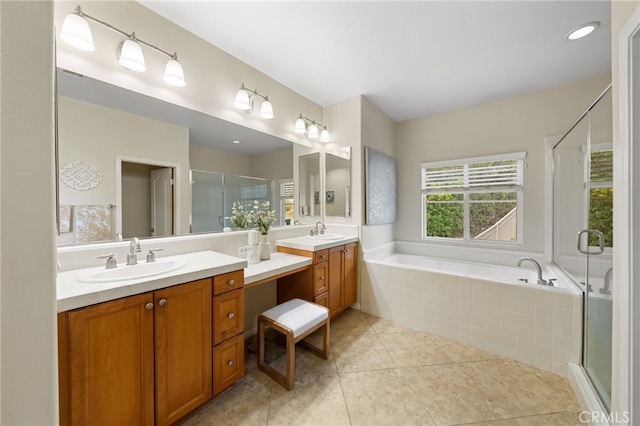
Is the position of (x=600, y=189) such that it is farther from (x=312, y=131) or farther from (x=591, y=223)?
(x=312, y=131)

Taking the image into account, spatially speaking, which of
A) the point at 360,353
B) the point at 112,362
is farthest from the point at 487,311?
the point at 112,362

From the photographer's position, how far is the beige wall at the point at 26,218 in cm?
46

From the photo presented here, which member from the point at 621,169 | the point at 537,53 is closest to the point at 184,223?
the point at 621,169

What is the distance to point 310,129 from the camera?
280 cm

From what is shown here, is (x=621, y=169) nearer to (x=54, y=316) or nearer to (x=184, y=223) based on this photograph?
(x=54, y=316)

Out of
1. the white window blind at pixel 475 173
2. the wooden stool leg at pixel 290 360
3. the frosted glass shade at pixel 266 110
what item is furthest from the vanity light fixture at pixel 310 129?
the wooden stool leg at pixel 290 360

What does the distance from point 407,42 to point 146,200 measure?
2347mm

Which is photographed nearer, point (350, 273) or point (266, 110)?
point (266, 110)

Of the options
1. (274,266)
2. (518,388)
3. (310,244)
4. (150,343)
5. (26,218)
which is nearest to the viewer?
(26,218)

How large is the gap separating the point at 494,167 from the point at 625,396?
2.71 meters

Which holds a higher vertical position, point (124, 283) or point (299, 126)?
point (299, 126)

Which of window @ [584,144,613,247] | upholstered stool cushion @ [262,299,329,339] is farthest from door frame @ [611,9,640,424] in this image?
upholstered stool cushion @ [262,299,329,339]

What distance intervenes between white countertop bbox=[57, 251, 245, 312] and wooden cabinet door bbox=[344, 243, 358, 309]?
1.41 meters

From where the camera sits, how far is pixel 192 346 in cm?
128
